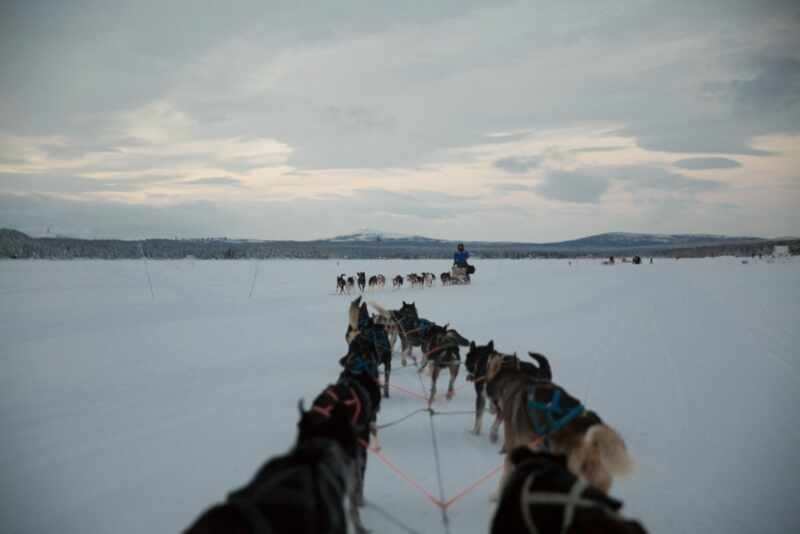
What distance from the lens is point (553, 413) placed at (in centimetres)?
286

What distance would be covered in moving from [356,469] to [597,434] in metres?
1.60

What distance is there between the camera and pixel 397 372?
272 inches

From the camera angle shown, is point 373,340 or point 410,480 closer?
point 410,480

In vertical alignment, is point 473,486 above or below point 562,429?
below

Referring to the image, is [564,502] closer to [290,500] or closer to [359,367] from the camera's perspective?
[290,500]

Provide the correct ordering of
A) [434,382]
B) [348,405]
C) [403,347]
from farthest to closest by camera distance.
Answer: [403,347] → [434,382] → [348,405]

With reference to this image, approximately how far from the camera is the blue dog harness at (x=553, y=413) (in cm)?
277

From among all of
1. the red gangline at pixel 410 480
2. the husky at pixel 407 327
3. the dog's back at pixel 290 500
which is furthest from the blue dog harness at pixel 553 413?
the husky at pixel 407 327

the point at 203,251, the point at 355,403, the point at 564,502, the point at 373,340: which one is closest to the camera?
the point at 564,502

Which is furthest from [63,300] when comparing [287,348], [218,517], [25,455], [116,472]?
[218,517]

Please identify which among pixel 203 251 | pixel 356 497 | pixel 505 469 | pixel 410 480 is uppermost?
pixel 203 251

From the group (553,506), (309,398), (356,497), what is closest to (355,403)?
(356,497)

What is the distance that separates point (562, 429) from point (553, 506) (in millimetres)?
1065

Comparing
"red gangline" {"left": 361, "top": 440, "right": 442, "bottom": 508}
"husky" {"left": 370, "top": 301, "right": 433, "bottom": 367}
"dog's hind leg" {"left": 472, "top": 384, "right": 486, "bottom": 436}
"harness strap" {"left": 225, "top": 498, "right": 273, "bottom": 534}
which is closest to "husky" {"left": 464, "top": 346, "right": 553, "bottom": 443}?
→ "dog's hind leg" {"left": 472, "top": 384, "right": 486, "bottom": 436}
